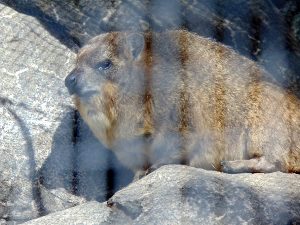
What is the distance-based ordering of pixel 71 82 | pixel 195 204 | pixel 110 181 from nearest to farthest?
1. pixel 195 204
2. pixel 71 82
3. pixel 110 181

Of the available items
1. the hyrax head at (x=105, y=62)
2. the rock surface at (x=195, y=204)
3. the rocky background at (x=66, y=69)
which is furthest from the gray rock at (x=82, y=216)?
the hyrax head at (x=105, y=62)

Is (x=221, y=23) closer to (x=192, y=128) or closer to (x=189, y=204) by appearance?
(x=192, y=128)

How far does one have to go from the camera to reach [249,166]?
292cm

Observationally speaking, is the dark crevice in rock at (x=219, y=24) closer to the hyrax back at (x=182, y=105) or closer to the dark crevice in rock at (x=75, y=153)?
the hyrax back at (x=182, y=105)

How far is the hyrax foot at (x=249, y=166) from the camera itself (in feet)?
9.57

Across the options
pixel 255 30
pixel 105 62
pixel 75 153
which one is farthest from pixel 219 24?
pixel 75 153

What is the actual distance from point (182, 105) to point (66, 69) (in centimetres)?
56

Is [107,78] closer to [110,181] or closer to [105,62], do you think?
[105,62]

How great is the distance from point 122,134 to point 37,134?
34 cm

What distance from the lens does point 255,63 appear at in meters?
3.11

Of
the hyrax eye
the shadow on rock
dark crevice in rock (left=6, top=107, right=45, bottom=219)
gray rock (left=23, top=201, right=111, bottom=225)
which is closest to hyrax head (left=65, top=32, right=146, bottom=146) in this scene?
the hyrax eye

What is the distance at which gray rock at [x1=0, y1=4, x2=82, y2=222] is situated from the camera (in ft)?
9.96

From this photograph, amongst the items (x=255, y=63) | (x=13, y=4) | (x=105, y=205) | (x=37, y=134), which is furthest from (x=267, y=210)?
(x=13, y=4)

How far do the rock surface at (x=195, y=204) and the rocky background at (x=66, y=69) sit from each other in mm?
113
